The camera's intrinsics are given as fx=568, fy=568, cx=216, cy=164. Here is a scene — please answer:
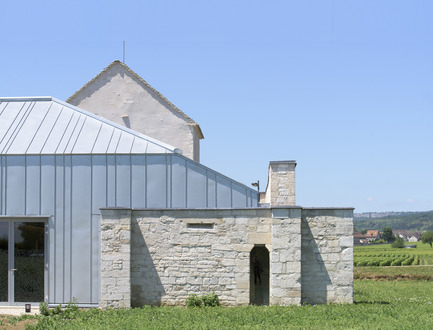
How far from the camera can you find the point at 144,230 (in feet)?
45.0

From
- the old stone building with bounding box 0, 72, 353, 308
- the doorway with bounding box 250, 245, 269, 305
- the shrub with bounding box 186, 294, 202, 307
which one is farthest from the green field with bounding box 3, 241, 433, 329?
the doorway with bounding box 250, 245, 269, 305

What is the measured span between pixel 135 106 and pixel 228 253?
11821 millimetres

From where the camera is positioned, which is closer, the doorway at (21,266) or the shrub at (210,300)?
the shrub at (210,300)

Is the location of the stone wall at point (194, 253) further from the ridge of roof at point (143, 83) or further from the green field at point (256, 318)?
the ridge of roof at point (143, 83)

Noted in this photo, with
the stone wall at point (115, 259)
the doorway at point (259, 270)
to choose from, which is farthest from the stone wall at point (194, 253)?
the doorway at point (259, 270)

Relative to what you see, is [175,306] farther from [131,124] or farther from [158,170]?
[131,124]

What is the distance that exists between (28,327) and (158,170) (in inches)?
200

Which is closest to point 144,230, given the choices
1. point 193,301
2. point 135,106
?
point 193,301

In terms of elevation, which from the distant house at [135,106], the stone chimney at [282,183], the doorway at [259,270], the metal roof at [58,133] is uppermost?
the distant house at [135,106]

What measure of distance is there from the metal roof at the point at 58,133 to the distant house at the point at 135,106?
704 centimetres

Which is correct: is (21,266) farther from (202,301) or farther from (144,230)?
(202,301)

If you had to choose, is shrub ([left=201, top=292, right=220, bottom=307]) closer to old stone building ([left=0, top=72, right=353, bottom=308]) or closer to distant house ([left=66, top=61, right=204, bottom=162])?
old stone building ([left=0, top=72, right=353, bottom=308])

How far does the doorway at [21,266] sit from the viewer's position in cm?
1420

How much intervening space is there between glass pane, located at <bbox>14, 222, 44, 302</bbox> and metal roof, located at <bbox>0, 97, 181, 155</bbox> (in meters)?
2.11
